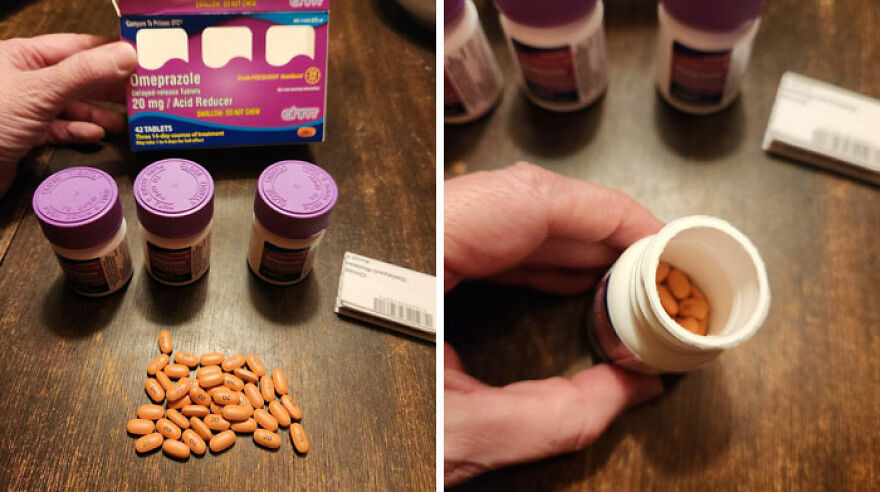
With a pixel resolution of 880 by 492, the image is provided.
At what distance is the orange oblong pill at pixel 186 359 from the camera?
2.43ft

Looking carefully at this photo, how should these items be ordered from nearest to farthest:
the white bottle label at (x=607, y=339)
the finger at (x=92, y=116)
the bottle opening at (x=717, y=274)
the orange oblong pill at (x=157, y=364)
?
the bottle opening at (x=717, y=274)
the white bottle label at (x=607, y=339)
the orange oblong pill at (x=157, y=364)
the finger at (x=92, y=116)

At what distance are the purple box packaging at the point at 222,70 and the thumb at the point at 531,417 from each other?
0.39 meters

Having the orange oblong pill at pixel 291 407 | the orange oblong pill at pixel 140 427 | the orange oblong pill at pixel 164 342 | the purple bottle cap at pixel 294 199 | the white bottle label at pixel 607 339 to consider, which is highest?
the purple bottle cap at pixel 294 199

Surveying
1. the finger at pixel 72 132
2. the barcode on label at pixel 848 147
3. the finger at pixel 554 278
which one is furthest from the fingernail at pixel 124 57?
the barcode on label at pixel 848 147

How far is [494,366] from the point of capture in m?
0.74

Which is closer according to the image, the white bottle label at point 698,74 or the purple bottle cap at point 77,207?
the purple bottle cap at point 77,207

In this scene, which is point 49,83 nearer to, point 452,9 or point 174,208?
point 174,208

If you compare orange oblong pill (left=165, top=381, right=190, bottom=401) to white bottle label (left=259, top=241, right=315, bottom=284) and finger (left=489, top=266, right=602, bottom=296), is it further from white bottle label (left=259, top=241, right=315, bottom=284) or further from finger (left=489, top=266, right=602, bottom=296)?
finger (left=489, top=266, right=602, bottom=296)

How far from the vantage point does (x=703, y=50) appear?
726mm

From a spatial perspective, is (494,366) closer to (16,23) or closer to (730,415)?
(730,415)

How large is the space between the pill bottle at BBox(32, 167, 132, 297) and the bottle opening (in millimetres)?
487

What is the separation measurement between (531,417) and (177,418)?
14.1 inches

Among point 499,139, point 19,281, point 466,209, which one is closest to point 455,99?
point 499,139

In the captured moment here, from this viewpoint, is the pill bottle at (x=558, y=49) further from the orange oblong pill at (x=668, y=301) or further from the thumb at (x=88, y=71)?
the thumb at (x=88, y=71)
